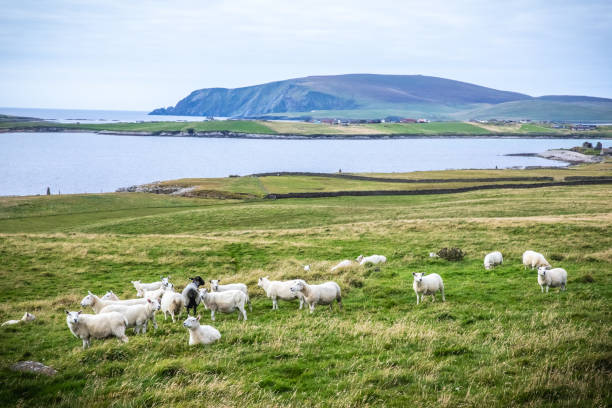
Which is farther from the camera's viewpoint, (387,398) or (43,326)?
(43,326)

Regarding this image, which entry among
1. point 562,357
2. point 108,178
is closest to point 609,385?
point 562,357

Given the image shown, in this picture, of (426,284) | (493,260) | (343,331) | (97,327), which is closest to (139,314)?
(97,327)

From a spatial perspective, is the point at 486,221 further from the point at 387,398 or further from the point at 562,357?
the point at 387,398

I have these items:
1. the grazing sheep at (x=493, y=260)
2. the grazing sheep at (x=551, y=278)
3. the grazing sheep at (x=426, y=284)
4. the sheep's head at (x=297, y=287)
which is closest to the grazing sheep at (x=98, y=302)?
the sheep's head at (x=297, y=287)

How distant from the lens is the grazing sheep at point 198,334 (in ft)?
37.1

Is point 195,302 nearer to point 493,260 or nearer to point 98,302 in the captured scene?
point 98,302

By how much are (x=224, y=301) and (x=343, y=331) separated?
15.0 feet

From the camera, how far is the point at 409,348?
10.6 meters

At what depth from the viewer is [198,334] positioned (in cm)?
1138

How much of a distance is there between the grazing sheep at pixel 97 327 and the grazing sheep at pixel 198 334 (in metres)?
1.96

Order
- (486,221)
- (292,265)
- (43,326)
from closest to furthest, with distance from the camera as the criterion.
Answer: (43,326) → (292,265) → (486,221)

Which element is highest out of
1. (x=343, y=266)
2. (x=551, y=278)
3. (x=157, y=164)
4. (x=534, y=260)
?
(x=157, y=164)

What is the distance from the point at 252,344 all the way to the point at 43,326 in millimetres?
7868

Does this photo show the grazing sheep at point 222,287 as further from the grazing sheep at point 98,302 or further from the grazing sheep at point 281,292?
the grazing sheep at point 98,302
